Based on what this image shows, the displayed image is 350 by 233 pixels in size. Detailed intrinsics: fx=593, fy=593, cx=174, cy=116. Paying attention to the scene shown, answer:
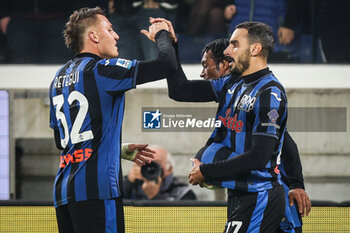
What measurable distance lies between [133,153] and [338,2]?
3.25 meters

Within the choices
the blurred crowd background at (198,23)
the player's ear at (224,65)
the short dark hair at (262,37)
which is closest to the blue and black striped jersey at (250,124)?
the short dark hair at (262,37)

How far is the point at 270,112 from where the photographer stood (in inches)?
106

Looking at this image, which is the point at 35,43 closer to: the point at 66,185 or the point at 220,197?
the point at 220,197

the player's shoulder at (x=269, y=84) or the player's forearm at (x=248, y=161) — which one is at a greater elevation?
the player's shoulder at (x=269, y=84)

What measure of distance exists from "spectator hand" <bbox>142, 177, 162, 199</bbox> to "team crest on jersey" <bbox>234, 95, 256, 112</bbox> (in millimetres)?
2378

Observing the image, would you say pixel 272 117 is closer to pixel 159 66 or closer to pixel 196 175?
pixel 196 175

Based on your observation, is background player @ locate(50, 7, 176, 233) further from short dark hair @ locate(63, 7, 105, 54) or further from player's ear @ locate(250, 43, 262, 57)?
player's ear @ locate(250, 43, 262, 57)

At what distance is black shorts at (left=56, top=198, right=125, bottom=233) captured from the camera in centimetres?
269

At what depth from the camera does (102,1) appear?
17.8 feet

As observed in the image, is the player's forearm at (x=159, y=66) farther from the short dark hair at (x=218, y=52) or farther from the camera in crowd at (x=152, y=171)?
the camera in crowd at (x=152, y=171)

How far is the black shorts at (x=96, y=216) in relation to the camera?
269cm

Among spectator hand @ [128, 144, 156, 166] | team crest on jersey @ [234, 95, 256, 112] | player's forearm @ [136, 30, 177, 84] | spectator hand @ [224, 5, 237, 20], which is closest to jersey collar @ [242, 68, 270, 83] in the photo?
team crest on jersey @ [234, 95, 256, 112]

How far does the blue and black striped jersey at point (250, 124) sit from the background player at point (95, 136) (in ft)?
1.29

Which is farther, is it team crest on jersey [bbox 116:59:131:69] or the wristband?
the wristband
